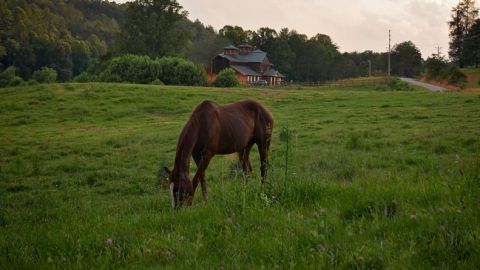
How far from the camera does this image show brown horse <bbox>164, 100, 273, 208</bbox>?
23.8ft

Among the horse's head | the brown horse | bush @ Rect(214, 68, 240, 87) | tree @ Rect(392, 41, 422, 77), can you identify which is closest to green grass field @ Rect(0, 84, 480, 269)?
the horse's head

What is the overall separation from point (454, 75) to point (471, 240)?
63.5 m

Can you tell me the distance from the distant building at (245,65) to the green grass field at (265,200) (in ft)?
200

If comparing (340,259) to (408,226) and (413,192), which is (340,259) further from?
(413,192)

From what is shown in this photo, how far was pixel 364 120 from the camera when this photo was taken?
82.3 ft

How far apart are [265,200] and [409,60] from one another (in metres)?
107

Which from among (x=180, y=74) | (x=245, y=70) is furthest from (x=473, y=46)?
(x=180, y=74)

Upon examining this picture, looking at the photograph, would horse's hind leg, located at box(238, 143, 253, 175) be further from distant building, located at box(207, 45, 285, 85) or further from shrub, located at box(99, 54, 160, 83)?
distant building, located at box(207, 45, 285, 85)

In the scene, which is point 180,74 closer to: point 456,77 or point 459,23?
point 456,77

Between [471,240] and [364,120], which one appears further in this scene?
[364,120]

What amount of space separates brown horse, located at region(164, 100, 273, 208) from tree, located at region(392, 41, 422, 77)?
101145 mm

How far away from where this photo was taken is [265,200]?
17.8ft

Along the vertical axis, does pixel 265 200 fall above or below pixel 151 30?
below

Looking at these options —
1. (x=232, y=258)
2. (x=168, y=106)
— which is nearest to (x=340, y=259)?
(x=232, y=258)
